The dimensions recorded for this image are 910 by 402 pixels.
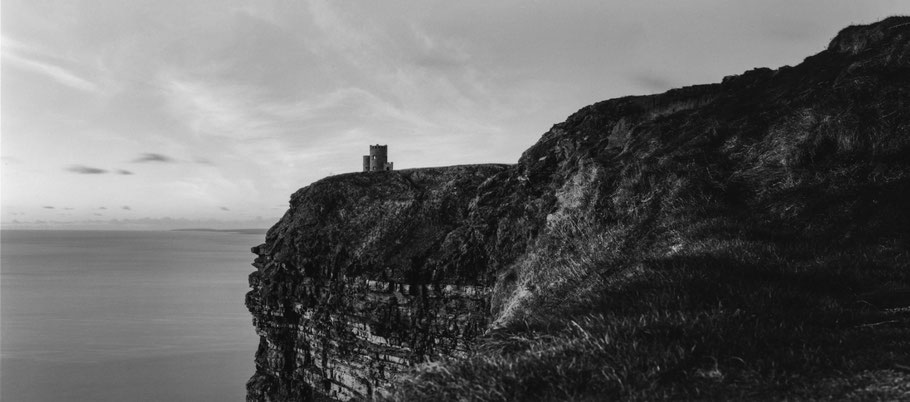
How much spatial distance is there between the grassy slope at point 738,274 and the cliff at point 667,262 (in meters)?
0.04

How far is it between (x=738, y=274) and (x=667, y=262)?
1.16 m

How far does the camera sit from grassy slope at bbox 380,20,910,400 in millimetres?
5078

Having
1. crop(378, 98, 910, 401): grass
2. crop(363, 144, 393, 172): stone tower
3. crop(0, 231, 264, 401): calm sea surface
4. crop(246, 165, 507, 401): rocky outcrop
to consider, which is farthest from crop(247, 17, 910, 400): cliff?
crop(0, 231, 264, 401): calm sea surface

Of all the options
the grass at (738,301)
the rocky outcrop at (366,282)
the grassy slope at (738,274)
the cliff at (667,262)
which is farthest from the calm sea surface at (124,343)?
the grass at (738,301)

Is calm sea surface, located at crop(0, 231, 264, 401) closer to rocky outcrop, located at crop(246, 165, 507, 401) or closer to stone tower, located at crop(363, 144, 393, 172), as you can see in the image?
rocky outcrop, located at crop(246, 165, 507, 401)

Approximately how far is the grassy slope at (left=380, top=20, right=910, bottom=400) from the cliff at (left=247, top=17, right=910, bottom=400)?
0.13 ft

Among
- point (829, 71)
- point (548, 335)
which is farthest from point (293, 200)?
point (548, 335)

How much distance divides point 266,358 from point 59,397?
3598cm

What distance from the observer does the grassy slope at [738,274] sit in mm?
5078

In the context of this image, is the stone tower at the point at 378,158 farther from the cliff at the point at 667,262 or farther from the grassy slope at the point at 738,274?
the grassy slope at the point at 738,274

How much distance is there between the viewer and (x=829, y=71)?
2394 cm

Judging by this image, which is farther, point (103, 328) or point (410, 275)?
point (103, 328)

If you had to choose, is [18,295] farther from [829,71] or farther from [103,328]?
[829,71]

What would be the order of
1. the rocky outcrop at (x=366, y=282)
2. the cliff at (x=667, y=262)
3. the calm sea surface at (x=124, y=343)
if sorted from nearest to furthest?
the cliff at (x=667, y=262) < the rocky outcrop at (x=366, y=282) < the calm sea surface at (x=124, y=343)
